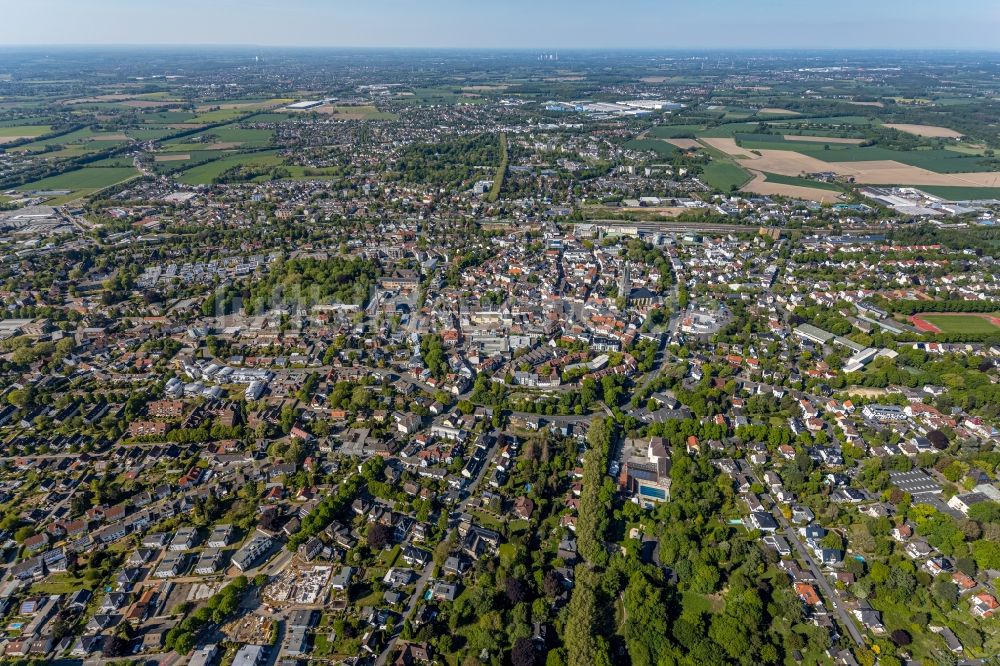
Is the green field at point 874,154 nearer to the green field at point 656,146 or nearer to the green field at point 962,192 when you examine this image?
the green field at point 962,192

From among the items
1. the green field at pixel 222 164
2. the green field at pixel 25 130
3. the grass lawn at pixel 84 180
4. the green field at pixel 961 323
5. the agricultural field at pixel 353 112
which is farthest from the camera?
the agricultural field at pixel 353 112

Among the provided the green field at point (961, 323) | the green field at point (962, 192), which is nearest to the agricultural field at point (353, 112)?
the green field at point (962, 192)

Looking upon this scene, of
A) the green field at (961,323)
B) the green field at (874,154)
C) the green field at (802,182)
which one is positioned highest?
the green field at (874,154)

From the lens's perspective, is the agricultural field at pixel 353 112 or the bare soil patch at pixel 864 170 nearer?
the bare soil patch at pixel 864 170

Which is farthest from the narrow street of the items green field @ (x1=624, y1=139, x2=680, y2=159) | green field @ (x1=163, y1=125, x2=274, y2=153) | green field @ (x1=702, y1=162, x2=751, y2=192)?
green field @ (x1=163, y1=125, x2=274, y2=153)

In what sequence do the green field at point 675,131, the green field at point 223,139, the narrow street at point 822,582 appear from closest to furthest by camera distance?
the narrow street at point 822,582 → the green field at point 223,139 → the green field at point 675,131
